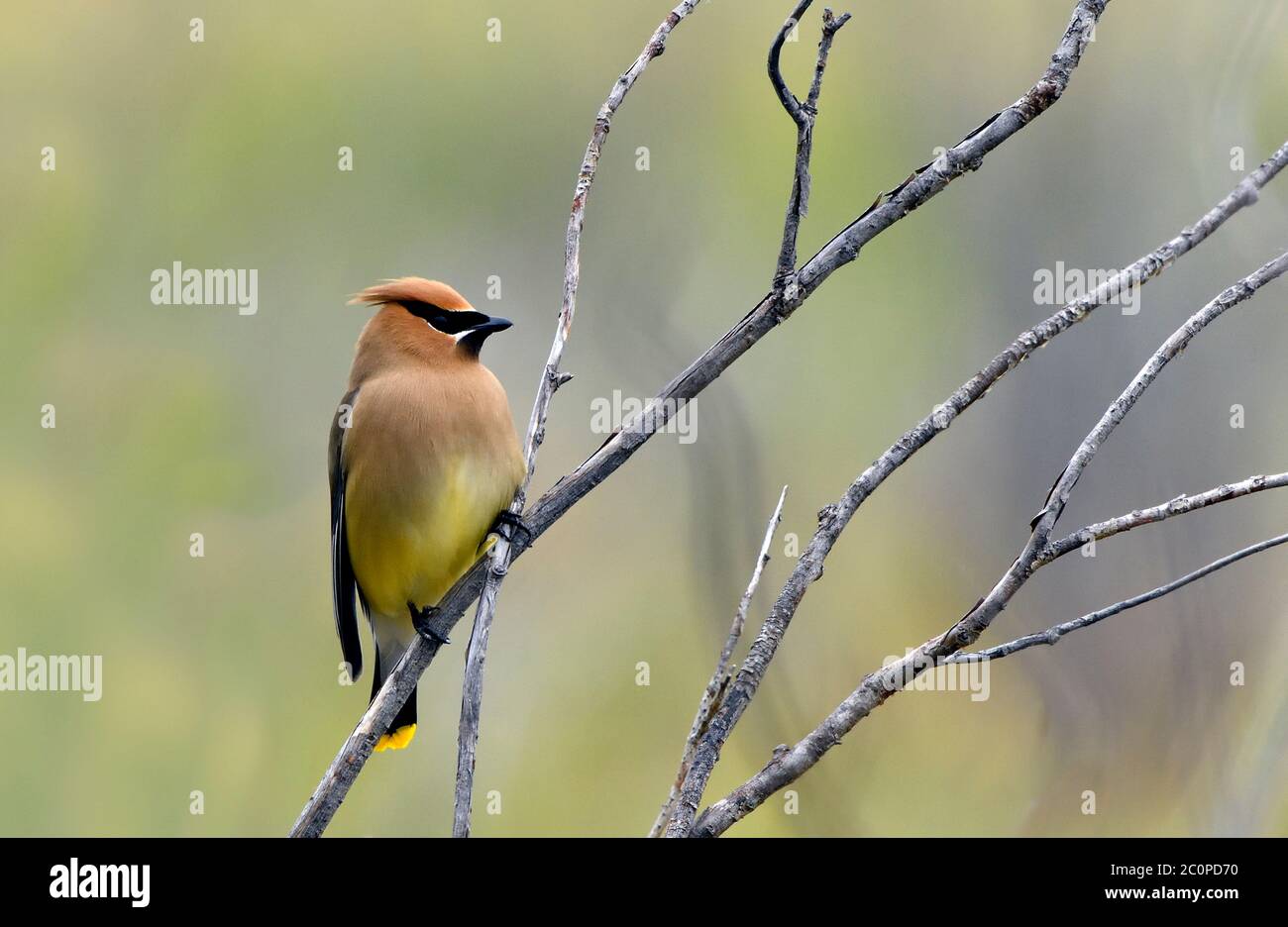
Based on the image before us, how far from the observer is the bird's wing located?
202 inches

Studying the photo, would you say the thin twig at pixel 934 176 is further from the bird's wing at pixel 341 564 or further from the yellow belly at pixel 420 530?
the bird's wing at pixel 341 564

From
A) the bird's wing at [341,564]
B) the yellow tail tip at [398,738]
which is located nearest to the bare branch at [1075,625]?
the bird's wing at [341,564]

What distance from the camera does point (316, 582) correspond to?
8.17 metres

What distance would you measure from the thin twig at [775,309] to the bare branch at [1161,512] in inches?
28.6

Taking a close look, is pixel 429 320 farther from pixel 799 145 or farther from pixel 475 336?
pixel 799 145

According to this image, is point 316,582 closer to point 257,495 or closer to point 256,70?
point 257,495

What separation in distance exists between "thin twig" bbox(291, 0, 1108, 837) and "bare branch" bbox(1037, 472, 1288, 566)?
73 cm

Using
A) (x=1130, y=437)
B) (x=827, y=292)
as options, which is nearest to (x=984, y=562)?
(x=1130, y=437)

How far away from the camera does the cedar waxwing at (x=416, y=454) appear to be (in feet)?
14.9

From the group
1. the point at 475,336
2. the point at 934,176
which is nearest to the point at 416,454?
the point at 475,336

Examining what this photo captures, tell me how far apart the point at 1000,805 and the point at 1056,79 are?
511 centimetres

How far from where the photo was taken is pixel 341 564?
17.2ft

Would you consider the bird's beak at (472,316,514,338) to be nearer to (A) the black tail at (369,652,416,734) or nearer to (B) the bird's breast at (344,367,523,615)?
(B) the bird's breast at (344,367,523,615)

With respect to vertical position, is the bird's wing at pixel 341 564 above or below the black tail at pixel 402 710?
above
